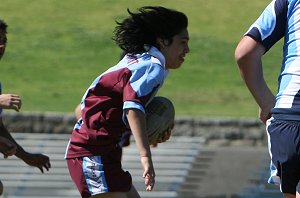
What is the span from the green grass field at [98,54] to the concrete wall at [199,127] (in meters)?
1.38

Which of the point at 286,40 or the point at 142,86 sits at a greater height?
the point at 286,40

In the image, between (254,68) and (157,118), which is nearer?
(254,68)

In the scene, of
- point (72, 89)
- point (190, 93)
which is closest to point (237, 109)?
point (190, 93)

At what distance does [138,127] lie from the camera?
579 centimetres

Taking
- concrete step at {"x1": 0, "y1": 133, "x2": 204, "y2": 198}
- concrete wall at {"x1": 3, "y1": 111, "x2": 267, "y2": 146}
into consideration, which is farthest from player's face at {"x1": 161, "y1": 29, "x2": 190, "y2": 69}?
concrete wall at {"x1": 3, "y1": 111, "x2": 267, "y2": 146}

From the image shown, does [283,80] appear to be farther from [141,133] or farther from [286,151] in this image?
[141,133]

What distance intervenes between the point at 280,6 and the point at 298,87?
0.38 meters

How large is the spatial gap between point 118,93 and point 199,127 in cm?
773

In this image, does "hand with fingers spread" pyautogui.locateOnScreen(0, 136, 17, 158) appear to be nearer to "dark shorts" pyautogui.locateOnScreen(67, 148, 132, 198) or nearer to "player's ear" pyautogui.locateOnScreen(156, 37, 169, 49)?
"dark shorts" pyautogui.locateOnScreen(67, 148, 132, 198)

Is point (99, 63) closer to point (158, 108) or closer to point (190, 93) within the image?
point (190, 93)

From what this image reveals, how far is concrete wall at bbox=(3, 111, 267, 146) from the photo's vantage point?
1361 cm

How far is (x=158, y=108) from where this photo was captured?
6285mm

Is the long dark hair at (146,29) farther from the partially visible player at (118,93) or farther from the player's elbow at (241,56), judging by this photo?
the player's elbow at (241,56)

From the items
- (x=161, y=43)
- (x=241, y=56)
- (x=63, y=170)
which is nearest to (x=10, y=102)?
(x=161, y=43)
